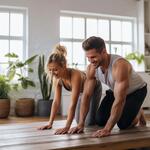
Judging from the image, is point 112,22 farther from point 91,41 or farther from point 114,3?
point 91,41

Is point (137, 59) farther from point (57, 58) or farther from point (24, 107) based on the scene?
point (57, 58)

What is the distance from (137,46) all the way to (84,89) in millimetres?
4440

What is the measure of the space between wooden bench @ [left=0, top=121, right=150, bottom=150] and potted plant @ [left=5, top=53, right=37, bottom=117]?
9.54 ft

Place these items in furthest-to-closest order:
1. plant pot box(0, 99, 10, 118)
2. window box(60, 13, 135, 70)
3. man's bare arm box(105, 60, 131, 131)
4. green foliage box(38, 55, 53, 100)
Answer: window box(60, 13, 135, 70)
green foliage box(38, 55, 53, 100)
plant pot box(0, 99, 10, 118)
man's bare arm box(105, 60, 131, 131)

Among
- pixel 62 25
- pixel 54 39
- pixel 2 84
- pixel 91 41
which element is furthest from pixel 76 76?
pixel 62 25

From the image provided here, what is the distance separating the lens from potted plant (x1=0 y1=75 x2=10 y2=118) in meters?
4.74

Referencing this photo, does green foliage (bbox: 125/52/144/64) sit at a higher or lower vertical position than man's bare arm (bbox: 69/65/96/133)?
higher

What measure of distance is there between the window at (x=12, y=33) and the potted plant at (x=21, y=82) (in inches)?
10.9

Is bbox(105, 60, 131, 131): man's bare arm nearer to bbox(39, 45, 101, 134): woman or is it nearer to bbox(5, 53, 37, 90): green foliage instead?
bbox(39, 45, 101, 134): woman

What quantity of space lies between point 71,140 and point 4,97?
3324mm

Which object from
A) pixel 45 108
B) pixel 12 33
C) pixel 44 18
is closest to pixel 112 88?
pixel 45 108

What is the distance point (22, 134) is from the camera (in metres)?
A: 1.99

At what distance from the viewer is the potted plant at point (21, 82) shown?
5.00 m

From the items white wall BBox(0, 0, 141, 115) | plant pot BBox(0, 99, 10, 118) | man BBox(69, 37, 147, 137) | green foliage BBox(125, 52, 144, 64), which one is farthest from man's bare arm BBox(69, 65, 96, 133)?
green foliage BBox(125, 52, 144, 64)
